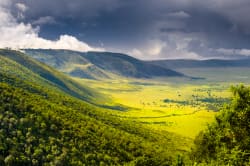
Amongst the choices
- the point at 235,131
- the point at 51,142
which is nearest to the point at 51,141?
the point at 51,142

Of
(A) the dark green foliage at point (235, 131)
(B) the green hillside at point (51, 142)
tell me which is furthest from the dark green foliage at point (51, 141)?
(A) the dark green foliage at point (235, 131)

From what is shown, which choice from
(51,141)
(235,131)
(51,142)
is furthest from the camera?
(51,141)

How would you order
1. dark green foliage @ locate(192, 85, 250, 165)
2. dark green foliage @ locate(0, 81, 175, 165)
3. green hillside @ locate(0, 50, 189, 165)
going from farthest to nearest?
1. dark green foliage @ locate(0, 81, 175, 165)
2. green hillside @ locate(0, 50, 189, 165)
3. dark green foliage @ locate(192, 85, 250, 165)

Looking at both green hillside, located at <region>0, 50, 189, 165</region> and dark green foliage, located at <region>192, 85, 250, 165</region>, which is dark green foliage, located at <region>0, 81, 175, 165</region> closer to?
green hillside, located at <region>0, 50, 189, 165</region>

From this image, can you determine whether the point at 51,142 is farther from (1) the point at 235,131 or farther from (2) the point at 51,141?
(1) the point at 235,131

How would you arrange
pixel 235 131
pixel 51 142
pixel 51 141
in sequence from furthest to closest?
pixel 51 141, pixel 51 142, pixel 235 131

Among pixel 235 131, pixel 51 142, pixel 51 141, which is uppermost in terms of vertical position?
pixel 235 131

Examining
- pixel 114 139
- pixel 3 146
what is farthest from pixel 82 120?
pixel 3 146

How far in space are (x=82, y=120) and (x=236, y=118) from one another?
5736 inches

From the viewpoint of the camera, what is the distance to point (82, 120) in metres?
186

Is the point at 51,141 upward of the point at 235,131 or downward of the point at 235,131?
downward

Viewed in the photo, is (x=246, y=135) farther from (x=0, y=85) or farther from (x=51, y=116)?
(x=0, y=85)

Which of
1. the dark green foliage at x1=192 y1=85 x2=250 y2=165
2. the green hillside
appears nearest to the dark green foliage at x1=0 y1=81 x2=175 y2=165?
the green hillside

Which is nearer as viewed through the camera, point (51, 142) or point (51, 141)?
point (51, 142)
